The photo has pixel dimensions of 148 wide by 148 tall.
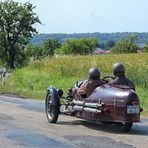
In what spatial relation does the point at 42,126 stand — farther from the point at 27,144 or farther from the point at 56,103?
the point at 27,144

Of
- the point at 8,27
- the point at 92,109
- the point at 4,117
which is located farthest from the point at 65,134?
the point at 8,27

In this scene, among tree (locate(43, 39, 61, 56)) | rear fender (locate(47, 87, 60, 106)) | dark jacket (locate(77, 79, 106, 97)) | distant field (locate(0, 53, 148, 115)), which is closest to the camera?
dark jacket (locate(77, 79, 106, 97))

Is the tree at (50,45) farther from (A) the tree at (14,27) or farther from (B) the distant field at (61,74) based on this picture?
(B) the distant field at (61,74)

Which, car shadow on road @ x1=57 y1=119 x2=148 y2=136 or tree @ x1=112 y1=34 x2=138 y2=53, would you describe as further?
tree @ x1=112 y1=34 x2=138 y2=53

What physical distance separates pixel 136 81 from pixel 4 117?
36.0 feet

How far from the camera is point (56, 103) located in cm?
1292

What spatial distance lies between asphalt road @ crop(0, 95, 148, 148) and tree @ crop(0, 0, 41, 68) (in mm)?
56611

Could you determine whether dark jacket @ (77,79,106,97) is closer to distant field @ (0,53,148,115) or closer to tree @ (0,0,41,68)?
distant field @ (0,53,148,115)

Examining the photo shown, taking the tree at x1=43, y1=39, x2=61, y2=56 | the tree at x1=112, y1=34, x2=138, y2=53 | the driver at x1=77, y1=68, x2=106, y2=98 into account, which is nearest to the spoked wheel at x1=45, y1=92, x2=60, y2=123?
the driver at x1=77, y1=68, x2=106, y2=98

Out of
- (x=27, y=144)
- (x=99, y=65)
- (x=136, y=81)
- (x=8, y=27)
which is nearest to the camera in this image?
(x=27, y=144)

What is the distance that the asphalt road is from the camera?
955cm

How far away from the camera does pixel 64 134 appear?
10867mm

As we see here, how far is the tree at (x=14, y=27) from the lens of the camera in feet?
232

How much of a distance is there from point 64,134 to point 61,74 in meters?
21.1
